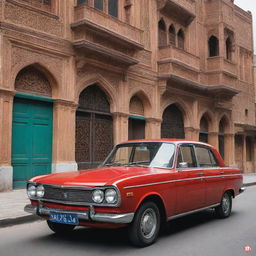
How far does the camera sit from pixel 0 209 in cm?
772

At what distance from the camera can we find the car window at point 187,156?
627 cm

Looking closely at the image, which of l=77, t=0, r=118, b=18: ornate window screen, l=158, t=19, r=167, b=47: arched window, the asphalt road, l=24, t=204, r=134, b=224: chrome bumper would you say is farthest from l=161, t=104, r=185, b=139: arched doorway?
l=24, t=204, r=134, b=224: chrome bumper

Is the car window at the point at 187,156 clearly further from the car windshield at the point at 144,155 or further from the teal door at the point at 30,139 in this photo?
the teal door at the point at 30,139

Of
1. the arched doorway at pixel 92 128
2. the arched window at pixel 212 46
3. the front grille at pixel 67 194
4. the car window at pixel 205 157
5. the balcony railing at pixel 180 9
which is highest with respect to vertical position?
the balcony railing at pixel 180 9

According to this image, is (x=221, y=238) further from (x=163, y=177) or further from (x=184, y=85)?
(x=184, y=85)

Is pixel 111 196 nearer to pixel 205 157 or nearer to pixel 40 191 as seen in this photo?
pixel 40 191

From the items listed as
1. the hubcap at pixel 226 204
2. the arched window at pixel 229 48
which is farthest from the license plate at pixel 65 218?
the arched window at pixel 229 48

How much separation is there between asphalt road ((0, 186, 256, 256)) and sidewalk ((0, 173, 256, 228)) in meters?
0.17

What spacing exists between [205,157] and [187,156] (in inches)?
33.6

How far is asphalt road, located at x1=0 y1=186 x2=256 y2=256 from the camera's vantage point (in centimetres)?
488

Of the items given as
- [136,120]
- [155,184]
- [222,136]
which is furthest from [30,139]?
[222,136]

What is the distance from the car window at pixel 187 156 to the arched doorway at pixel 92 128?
7.47 meters

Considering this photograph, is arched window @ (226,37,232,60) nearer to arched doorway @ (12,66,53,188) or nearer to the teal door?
arched doorway @ (12,66,53,188)

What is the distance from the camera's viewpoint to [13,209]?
7762 millimetres
